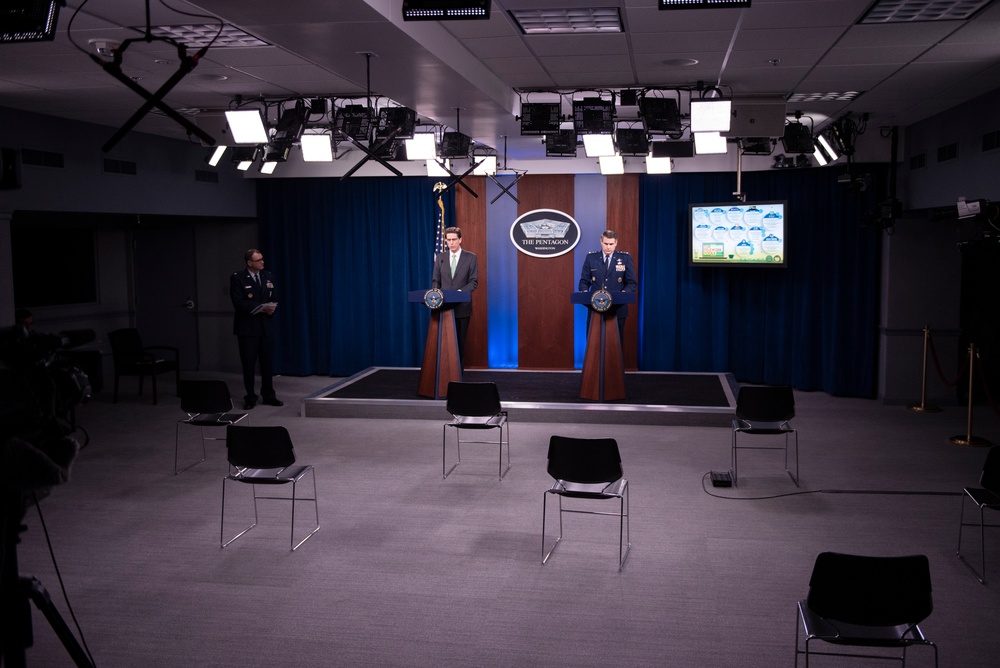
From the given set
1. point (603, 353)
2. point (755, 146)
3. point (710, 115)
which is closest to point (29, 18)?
point (710, 115)

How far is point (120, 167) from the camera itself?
9555 millimetres

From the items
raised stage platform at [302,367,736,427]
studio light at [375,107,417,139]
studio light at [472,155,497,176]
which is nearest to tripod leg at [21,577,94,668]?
studio light at [375,107,417,139]

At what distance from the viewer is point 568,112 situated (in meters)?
8.98

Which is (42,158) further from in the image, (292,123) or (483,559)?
(483,559)

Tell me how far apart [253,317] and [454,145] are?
10.6 ft

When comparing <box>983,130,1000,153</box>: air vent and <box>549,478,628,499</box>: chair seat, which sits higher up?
<box>983,130,1000,153</box>: air vent

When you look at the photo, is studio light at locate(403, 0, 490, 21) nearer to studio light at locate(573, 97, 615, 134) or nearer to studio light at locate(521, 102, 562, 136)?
studio light at locate(521, 102, 562, 136)

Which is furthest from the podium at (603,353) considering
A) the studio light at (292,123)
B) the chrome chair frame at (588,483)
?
the chrome chair frame at (588,483)

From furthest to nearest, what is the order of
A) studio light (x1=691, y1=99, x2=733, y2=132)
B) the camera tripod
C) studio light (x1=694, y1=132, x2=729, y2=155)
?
1. studio light (x1=694, y1=132, x2=729, y2=155)
2. studio light (x1=691, y1=99, x2=733, y2=132)
3. the camera tripod

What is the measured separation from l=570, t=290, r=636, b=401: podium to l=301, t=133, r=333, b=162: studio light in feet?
9.73

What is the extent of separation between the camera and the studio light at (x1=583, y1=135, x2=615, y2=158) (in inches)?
328

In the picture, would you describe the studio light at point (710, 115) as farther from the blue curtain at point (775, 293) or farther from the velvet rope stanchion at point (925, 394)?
the velvet rope stanchion at point (925, 394)

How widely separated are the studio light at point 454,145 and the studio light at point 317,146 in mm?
1524

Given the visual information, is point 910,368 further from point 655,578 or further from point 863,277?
point 655,578
